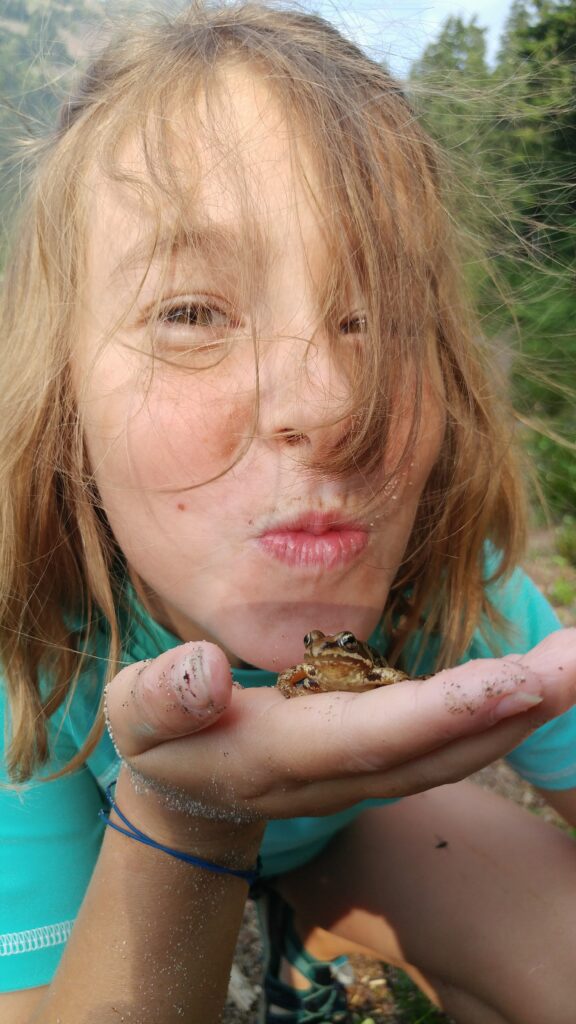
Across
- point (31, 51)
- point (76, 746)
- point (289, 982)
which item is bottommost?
point (289, 982)

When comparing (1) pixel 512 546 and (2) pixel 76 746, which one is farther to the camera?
(1) pixel 512 546

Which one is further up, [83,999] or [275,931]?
[83,999]

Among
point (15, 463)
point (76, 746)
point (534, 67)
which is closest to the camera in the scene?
point (15, 463)

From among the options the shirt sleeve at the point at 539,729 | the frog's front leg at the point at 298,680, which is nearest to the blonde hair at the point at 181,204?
the shirt sleeve at the point at 539,729

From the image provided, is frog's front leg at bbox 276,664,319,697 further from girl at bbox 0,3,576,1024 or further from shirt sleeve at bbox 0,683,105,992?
shirt sleeve at bbox 0,683,105,992

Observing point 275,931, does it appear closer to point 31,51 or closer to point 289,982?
point 289,982

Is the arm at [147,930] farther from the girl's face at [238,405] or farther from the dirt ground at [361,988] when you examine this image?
the dirt ground at [361,988]

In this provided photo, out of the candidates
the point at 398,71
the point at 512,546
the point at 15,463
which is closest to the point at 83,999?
the point at 15,463
